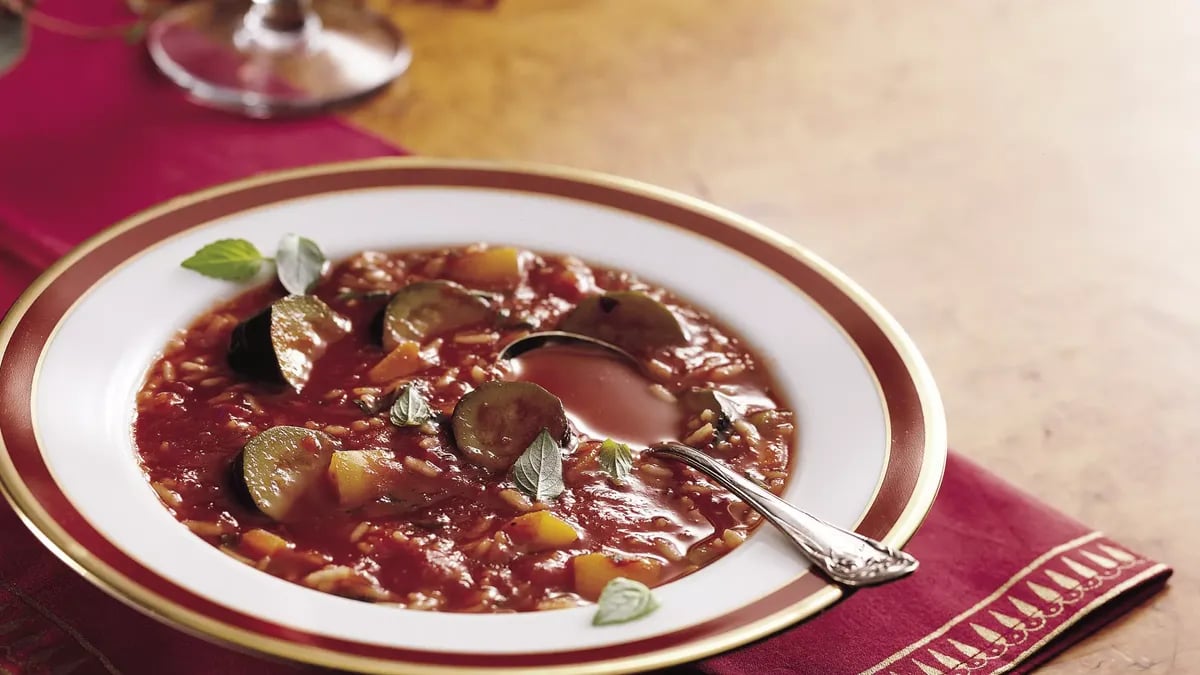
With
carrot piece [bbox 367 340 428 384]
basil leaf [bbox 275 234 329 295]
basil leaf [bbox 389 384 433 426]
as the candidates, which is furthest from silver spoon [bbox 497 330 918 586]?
basil leaf [bbox 275 234 329 295]

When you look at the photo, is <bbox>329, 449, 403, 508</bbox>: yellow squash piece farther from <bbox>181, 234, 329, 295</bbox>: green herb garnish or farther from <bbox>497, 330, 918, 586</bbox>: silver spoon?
<bbox>181, 234, 329, 295</bbox>: green herb garnish

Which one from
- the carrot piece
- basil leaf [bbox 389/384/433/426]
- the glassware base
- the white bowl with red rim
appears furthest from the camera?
the glassware base

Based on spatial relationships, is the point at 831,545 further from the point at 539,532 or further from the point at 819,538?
the point at 539,532

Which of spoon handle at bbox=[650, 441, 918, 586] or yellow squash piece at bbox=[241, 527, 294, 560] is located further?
yellow squash piece at bbox=[241, 527, 294, 560]

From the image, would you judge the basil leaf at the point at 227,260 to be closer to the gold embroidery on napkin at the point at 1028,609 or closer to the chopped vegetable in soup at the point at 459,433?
the chopped vegetable in soup at the point at 459,433

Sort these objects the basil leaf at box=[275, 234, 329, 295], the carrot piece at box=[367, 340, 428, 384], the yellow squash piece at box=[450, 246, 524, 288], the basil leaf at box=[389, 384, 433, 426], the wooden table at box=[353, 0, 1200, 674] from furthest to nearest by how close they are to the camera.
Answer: the wooden table at box=[353, 0, 1200, 674]
the yellow squash piece at box=[450, 246, 524, 288]
the basil leaf at box=[275, 234, 329, 295]
the carrot piece at box=[367, 340, 428, 384]
the basil leaf at box=[389, 384, 433, 426]

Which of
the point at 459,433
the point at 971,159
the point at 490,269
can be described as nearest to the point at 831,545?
the point at 459,433

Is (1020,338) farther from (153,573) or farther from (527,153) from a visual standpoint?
(153,573)
